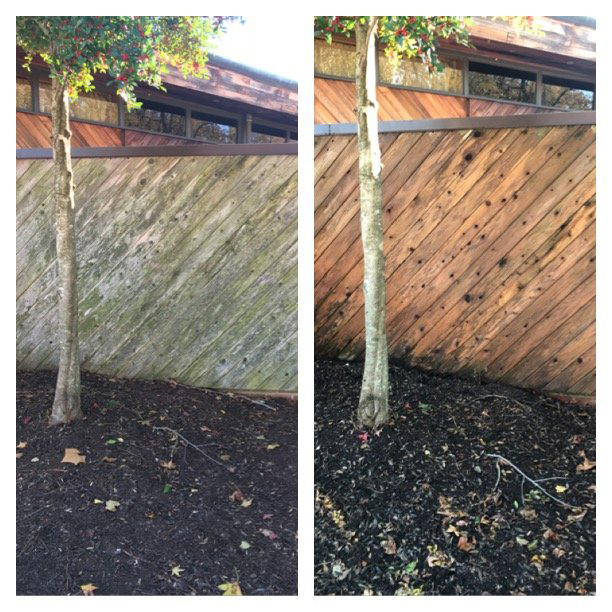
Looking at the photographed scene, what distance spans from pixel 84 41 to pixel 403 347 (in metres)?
1.57

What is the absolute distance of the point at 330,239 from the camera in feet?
7.11

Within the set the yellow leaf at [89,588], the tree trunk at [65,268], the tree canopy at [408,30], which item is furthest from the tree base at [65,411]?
the tree canopy at [408,30]

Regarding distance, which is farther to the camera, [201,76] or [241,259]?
[241,259]

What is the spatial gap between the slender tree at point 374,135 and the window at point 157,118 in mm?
586

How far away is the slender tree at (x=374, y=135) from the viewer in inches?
75.1

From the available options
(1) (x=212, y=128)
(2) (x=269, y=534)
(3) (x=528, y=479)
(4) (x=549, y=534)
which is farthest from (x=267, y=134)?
(4) (x=549, y=534)

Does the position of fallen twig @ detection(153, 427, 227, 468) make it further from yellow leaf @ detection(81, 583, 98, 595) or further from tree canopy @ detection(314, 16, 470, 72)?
tree canopy @ detection(314, 16, 470, 72)

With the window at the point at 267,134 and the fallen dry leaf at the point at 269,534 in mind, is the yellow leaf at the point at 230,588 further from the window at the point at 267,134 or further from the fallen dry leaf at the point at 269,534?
the window at the point at 267,134

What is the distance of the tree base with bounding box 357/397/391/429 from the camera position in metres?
1.98

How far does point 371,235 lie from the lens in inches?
76.7

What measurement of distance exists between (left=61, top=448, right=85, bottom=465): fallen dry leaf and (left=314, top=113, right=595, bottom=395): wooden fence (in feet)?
3.01
